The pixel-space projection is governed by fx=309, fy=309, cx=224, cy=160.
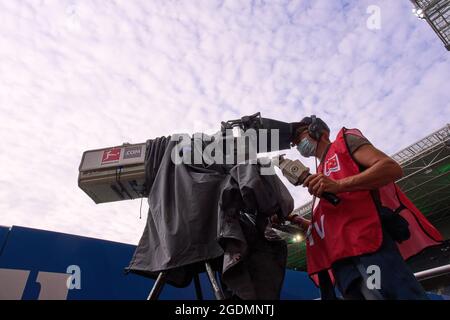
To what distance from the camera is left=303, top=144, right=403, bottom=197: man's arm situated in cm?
134

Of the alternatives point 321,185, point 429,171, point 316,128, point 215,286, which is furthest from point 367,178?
point 429,171

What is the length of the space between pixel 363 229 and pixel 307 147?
2.31 ft

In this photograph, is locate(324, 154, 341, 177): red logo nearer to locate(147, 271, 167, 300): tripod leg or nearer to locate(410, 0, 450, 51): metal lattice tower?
locate(147, 271, 167, 300): tripod leg

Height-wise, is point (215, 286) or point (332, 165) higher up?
point (332, 165)

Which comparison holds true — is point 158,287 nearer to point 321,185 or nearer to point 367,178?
point 321,185

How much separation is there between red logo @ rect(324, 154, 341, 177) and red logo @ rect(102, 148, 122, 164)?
3.93 ft

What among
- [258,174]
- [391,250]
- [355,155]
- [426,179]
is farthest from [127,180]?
[426,179]

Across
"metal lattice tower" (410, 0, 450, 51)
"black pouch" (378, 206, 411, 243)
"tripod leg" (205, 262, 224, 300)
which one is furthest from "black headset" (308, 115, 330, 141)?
"metal lattice tower" (410, 0, 450, 51)

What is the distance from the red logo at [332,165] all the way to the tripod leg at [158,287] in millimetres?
941

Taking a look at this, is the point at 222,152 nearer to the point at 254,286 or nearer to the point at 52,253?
the point at 254,286

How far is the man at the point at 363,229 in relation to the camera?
3.92 ft

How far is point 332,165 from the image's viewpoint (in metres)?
1.59
